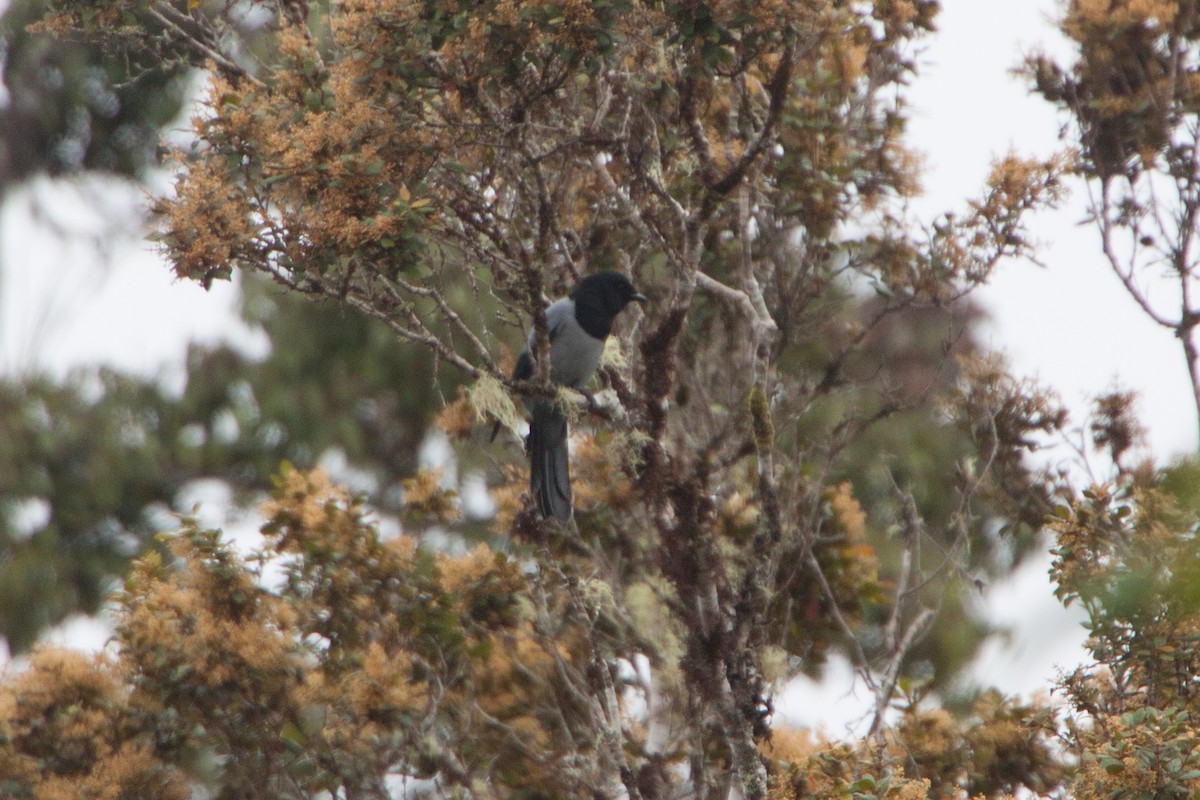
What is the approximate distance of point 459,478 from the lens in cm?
766

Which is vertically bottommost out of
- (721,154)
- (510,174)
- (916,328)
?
(510,174)

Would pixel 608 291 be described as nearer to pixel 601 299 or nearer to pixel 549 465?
pixel 601 299

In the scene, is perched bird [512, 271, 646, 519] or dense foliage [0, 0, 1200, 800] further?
perched bird [512, 271, 646, 519]

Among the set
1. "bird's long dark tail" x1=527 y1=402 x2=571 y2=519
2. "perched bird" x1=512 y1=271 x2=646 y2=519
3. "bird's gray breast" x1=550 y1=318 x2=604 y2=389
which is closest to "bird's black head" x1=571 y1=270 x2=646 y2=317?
"perched bird" x1=512 y1=271 x2=646 y2=519

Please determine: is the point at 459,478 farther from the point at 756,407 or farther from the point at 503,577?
the point at 756,407

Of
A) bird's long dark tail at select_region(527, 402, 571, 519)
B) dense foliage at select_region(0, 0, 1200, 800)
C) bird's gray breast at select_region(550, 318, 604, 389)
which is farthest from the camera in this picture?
bird's gray breast at select_region(550, 318, 604, 389)

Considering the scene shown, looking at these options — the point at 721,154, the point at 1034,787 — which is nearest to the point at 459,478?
the point at 721,154

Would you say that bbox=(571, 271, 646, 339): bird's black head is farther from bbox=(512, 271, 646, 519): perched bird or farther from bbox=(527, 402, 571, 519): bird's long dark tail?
bbox=(527, 402, 571, 519): bird's long dark tail

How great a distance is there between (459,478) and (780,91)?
4127 millimetres

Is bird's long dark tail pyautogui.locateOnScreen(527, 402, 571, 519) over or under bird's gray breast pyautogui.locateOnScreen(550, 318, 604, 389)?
under

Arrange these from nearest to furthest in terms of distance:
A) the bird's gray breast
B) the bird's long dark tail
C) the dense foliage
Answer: the dense foliage
the bird's long dark tail
the bird's gray breast

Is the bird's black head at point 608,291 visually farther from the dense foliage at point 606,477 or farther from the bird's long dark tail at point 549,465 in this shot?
the bird's long dark tail at point 549,465

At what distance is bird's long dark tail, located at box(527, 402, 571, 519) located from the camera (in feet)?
16.5

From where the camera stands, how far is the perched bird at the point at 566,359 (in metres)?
5.05
